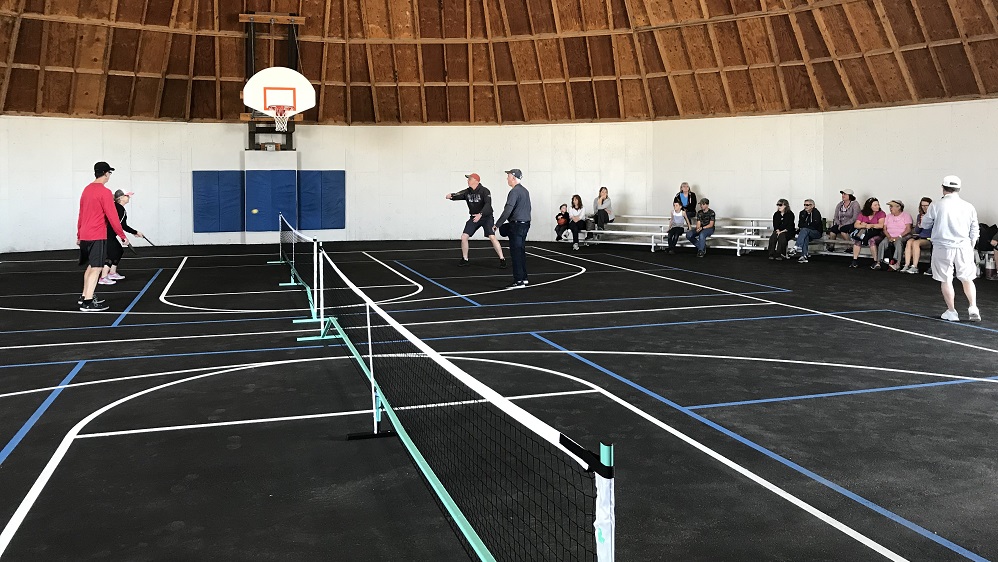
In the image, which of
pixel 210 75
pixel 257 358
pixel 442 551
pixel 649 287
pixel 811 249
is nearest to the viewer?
pixel 442 551

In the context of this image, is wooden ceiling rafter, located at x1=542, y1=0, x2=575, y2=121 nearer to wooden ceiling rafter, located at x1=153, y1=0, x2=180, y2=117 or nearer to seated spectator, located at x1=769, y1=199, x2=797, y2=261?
seated spectator, located at x1=769, y1=199, x2=797, y2=261

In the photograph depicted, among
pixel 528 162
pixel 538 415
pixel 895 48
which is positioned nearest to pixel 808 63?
pixel 895 48

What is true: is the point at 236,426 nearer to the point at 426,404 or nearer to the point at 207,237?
the point at 426,404

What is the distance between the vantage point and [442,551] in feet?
16.0

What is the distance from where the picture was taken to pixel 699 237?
74.3 feet

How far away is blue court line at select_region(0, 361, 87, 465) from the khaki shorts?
37.3 feet

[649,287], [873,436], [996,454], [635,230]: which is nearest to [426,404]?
[873,436]

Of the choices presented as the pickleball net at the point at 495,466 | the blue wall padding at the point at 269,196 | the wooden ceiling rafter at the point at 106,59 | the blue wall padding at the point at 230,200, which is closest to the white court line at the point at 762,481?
the pickleball net at the point at 495,466

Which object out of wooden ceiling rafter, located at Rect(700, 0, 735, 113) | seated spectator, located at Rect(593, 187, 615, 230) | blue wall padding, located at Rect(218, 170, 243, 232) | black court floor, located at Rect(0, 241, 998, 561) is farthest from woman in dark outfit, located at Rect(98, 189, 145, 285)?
wooden ceiling rafter, located at Rect(700, 0, 735, 113)

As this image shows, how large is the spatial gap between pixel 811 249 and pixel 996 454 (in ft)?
53.7

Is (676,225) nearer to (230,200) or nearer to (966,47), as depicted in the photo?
(966,47)

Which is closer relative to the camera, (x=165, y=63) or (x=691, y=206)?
(x=691, y=206)

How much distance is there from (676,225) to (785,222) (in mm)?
3033

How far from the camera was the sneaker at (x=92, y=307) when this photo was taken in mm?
13352
